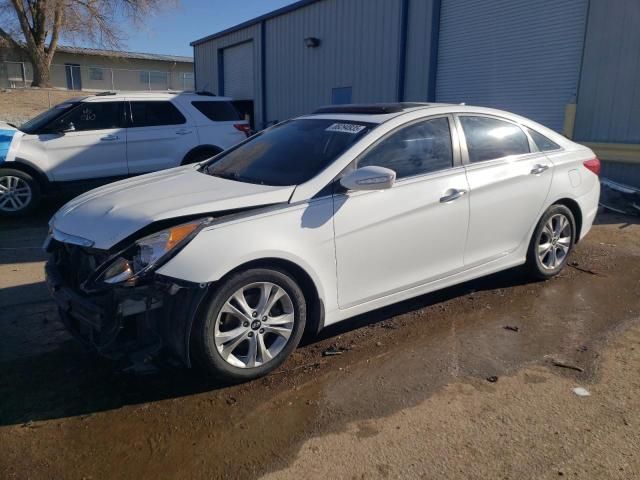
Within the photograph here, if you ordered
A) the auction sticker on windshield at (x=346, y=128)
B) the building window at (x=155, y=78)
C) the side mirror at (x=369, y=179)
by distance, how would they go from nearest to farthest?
the side mirror at (x=369, y=179) < the auction sticker on windshield at (x=346, y=128) < the building window at (x=155, y=78)

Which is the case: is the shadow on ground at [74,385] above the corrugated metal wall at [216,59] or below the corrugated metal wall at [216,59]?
below

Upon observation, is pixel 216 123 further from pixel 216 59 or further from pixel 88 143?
pixel 216 59

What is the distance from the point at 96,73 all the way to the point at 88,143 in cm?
3827

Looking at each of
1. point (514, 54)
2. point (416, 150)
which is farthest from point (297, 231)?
point (514, 54)

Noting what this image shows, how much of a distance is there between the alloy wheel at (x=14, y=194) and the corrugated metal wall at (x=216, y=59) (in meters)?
13.0

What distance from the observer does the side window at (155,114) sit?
8.70 metres

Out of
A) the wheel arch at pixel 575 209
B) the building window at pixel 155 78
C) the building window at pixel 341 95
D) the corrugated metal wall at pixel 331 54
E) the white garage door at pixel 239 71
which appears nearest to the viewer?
the wheel arch at pixel 575 209

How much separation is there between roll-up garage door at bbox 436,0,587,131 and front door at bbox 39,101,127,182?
25.0 ft

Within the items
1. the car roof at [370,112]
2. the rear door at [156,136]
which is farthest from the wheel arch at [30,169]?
the car roof at [370,112]

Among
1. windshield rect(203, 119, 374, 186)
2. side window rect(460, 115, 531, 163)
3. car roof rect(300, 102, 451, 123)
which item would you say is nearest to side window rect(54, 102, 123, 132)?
windshield rect(203, 119, 374, 186)

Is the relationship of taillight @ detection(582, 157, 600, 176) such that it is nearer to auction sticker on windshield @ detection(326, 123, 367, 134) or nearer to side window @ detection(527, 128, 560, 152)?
side window @ detection(527, 128, 560, 152)

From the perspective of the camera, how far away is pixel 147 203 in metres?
3.40

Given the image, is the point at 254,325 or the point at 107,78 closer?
the point at 254,325

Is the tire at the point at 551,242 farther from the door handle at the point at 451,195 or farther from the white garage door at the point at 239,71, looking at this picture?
the white garage door at the point at 239,71
